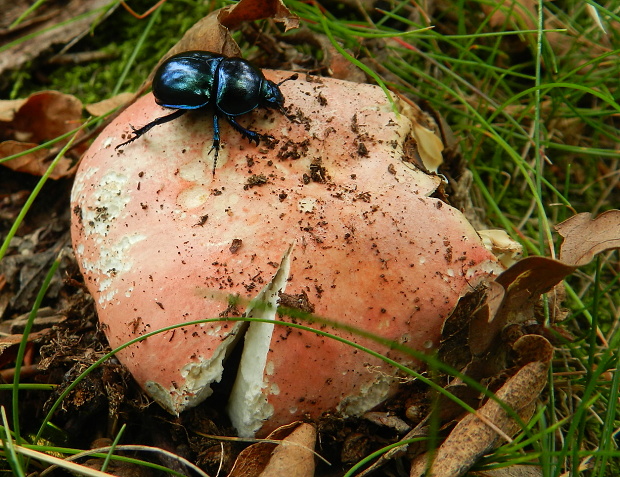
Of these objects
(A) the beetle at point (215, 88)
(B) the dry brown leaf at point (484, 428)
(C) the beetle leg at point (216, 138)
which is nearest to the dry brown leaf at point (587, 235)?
(B) the dry brown leaf at point (484, 428)

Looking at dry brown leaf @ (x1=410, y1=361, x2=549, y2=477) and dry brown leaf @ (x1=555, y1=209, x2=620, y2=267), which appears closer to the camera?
dry brown leaf @ (x1=410, y1=361, x2=549, y2=477)

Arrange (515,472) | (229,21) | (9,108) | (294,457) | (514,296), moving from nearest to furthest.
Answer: (294,457) < (514,296) < (515,472) < (229,21) < (9,108)

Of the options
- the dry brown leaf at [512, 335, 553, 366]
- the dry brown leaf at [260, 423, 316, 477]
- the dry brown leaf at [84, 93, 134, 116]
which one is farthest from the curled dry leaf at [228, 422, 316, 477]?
the dry brown leaf at [84, 93, 134, 116]

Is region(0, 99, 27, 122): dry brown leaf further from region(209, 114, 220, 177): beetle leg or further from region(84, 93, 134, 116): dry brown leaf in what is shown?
region(209, 114, 220, 177): beetle leg

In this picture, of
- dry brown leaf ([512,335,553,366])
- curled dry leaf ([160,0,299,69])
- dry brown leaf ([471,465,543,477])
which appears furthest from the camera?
curled dry leaf ([160,0,299,69])

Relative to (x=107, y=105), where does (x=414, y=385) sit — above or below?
below

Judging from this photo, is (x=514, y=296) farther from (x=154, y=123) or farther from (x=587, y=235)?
(x=154, y=123)

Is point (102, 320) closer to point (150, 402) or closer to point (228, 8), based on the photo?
point (150, 402)

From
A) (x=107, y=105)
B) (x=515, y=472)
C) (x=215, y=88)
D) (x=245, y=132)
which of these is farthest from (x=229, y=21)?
(x=515, y=472)
